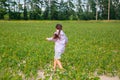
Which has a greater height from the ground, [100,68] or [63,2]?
[63,2]

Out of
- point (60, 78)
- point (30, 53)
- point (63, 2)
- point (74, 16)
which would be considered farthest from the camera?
point (63, 2)

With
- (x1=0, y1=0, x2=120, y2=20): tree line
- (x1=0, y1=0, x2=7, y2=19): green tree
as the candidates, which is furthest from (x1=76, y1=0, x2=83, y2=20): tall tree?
(x1=0, y1=0, x2=7, y2=19): green tree

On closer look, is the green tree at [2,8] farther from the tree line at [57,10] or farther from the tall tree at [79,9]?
the tall tree at [79,9]

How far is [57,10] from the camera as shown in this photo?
77.9 metres

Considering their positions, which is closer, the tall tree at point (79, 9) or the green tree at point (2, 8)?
the green tree at point (2, 8)

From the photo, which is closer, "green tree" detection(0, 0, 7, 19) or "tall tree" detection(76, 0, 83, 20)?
"green tree" detection(0, 0, 7, 19)

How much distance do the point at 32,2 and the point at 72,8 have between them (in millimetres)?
13017

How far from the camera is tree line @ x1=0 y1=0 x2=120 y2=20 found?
2771 inches

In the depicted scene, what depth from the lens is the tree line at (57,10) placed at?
70.4 metres

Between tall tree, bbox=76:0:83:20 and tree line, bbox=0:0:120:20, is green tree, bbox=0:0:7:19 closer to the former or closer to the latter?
tree line, bbox=0:0:120:20

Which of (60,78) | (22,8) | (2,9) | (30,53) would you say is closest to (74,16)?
(22,8)

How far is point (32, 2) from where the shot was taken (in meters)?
82.3

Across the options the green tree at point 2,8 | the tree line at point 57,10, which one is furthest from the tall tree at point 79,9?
the green tree at point 2,8

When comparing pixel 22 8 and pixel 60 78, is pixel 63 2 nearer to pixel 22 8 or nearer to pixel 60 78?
pixel 22 8
